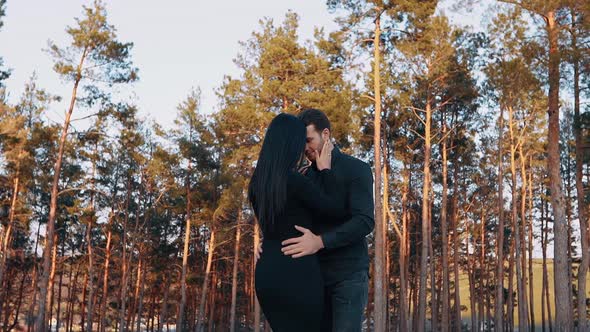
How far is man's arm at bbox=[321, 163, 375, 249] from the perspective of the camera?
3.32 m

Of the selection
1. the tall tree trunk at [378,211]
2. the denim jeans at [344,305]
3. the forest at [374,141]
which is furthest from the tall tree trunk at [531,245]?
the denim jeans at [344,305]

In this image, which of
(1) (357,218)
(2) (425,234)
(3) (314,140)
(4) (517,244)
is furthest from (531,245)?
(1) (357,218)

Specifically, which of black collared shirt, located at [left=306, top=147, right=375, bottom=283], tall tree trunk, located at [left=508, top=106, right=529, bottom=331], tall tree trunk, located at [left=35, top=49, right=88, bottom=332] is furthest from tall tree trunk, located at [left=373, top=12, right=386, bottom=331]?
black collared shirt, located at [left=306, top=147, right=375, bottom=283]

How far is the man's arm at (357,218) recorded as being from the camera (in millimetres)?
3320

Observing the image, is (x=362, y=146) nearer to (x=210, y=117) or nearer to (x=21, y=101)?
(x=210, y=117)

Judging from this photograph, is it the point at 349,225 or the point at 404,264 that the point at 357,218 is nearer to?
the point at 349,225

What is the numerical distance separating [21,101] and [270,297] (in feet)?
113

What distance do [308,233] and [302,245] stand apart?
80 mm

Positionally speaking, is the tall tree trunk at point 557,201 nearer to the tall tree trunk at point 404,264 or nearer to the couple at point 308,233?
the tall tree trunk at point 404,264

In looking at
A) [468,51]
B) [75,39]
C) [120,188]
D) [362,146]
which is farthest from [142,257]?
[468,51]

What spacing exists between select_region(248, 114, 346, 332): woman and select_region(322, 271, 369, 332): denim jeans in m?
0.17

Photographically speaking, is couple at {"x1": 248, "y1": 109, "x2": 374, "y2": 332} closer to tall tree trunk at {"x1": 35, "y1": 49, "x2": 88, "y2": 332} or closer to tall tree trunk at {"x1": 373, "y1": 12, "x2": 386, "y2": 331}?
tall tree trunk at {"x1": 373, "y1": 12, "x2": 386, "y2": 331}

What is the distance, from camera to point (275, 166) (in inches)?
128

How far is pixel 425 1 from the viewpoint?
77.3ft
